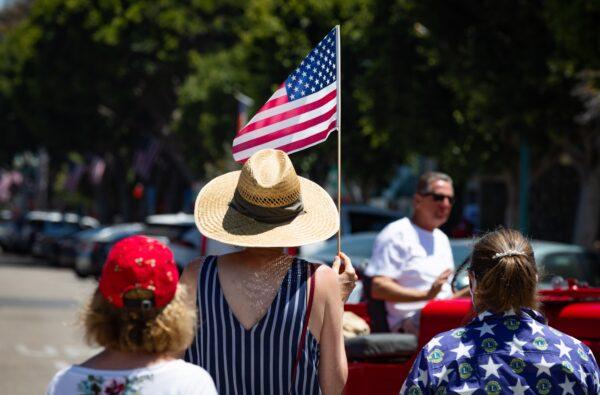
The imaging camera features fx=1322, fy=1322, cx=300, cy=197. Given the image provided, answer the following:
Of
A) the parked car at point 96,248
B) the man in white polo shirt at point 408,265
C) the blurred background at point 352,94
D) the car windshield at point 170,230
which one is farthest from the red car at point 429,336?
the parked car at point 96,248

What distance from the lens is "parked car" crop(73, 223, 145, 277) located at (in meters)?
33.3

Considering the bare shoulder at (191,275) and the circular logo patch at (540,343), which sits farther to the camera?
the bare shoulder at (191,275)

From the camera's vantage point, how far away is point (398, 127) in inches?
1009

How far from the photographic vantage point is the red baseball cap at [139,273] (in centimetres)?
329

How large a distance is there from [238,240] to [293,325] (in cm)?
32

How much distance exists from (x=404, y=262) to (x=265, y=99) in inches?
994

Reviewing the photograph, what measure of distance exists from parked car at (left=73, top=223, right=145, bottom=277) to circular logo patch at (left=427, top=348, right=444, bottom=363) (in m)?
29.2

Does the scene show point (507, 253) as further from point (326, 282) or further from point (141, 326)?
point (141, 326)

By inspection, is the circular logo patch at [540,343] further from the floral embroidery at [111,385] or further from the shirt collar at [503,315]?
the floral embroidery at [111,385]

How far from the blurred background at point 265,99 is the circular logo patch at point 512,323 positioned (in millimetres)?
1564

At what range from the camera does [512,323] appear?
385 centimetres

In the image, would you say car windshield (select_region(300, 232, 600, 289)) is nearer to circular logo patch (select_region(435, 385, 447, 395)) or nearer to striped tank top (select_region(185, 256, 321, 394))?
striped tank top (select_region(185, 256, 321, 394))

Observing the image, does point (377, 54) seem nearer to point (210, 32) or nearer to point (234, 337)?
point (210, 32)

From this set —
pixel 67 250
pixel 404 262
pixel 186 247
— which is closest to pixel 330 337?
pixel 404 262
